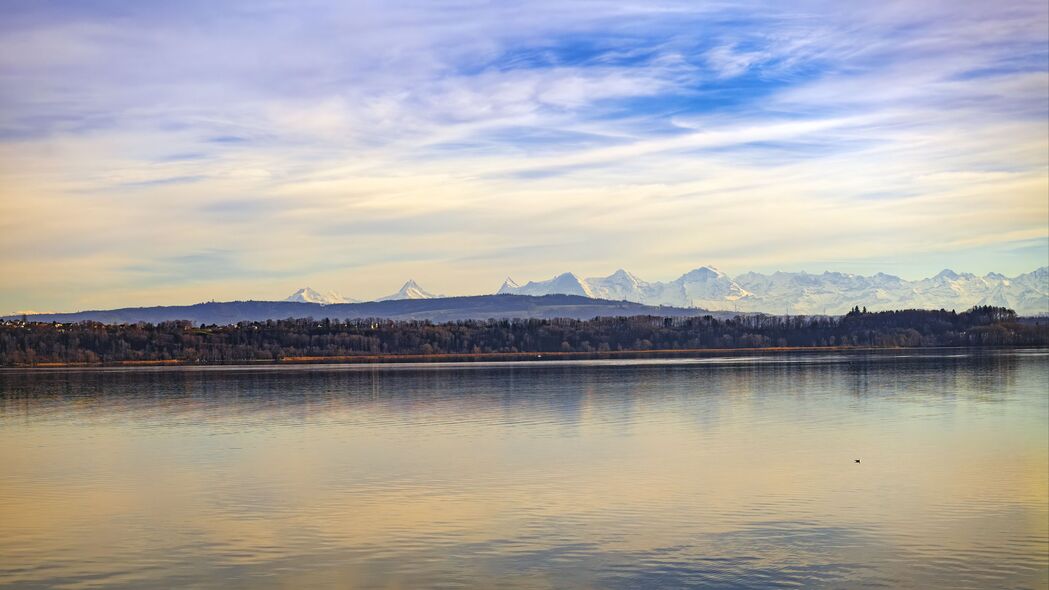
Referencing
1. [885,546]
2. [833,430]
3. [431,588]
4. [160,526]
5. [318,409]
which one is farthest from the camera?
[318,409]

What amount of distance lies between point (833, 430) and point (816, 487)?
18172mm

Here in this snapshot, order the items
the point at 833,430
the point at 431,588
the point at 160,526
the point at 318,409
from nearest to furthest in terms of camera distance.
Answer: the point at 431,588
the point at 160,526
the point at 833,430
the point at 318,409

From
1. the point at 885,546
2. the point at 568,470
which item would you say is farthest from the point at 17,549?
the point at 885,546

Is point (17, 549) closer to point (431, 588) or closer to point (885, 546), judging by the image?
point (431, 588)

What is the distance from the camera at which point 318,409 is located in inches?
2707

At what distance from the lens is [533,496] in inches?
1287

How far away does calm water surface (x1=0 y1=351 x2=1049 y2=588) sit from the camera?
2353 cm

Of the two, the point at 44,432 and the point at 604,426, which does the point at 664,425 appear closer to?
the point at 604,426

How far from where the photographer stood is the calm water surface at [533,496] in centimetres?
2353

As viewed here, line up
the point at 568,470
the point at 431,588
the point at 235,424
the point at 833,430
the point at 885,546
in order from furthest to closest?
the point at 235,424 < the point at 833,430 < the point at 568,470 < the point at 885,546 < the point at 431,588

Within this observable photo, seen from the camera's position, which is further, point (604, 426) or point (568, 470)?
point (604, 426)

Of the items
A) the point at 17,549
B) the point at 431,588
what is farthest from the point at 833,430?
the point at 17,549

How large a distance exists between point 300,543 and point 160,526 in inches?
193

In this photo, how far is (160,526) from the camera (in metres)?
28.6
